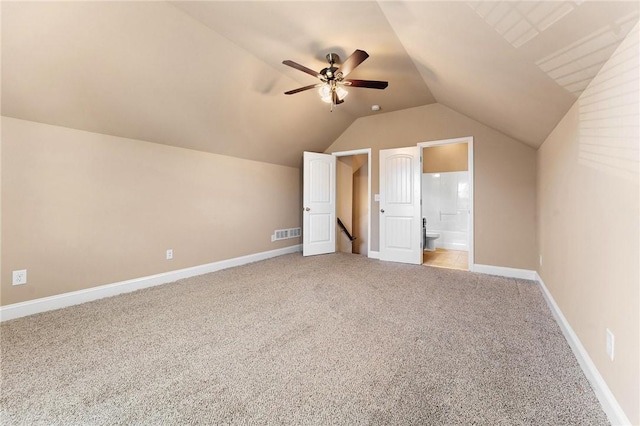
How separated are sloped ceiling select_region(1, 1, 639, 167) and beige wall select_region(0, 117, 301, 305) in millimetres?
258

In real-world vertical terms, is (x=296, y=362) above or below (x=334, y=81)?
below

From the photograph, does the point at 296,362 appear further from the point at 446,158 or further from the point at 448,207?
the point at 446,158

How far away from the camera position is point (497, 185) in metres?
3.75

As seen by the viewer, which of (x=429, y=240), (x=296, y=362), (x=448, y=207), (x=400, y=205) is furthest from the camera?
(x=448, y=207)

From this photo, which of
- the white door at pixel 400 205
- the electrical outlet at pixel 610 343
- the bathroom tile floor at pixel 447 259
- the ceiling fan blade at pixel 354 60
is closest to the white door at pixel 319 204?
the white door at pixel 400 205

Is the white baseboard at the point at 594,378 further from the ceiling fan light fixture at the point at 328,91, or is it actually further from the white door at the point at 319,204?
the white door at the point at 319,204

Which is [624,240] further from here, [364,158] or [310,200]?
[364,158]

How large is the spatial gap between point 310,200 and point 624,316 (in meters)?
4.24

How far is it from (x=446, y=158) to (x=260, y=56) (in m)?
4.98

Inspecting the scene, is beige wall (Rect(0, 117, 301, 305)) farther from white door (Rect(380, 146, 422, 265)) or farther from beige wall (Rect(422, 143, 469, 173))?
beige wall (Rect(422, 143, 469, 173))

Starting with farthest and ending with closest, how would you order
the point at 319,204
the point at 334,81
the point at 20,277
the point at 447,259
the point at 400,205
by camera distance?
1. the point at 319,204
2. the point at 447,259
3. the point at 400,205
4. the point at 334,81
5. the point at 20,277

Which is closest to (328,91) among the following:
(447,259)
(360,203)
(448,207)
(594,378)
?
(594,378)

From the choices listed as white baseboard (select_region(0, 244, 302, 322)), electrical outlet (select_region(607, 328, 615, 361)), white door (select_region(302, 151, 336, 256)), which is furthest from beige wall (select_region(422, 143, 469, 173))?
electrical outlet (select_region(607, 328, 615, 361))

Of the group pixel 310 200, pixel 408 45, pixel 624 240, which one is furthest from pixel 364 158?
pixel 624 240
